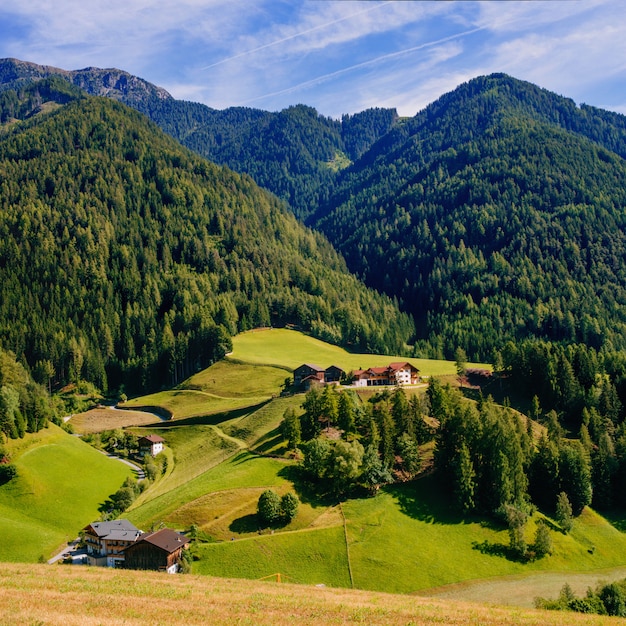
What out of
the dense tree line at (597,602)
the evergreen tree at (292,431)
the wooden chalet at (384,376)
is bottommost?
the dense tree line at (597,602)

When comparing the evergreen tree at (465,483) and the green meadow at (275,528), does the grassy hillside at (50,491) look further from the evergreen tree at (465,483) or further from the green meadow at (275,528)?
the evergreen tree at (465,483)

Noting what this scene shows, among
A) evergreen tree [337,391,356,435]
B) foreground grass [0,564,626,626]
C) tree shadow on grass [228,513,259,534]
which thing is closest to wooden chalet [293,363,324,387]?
evergreen tree [337,391,356,435]

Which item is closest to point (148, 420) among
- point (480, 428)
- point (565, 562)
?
point (480, 428)

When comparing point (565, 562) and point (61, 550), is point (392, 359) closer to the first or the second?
point (565, 562)

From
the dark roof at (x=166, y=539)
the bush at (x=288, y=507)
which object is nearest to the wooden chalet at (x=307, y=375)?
the bush at (x=288, y=507)

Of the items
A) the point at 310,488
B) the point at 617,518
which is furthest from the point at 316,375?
the point at 617,518
